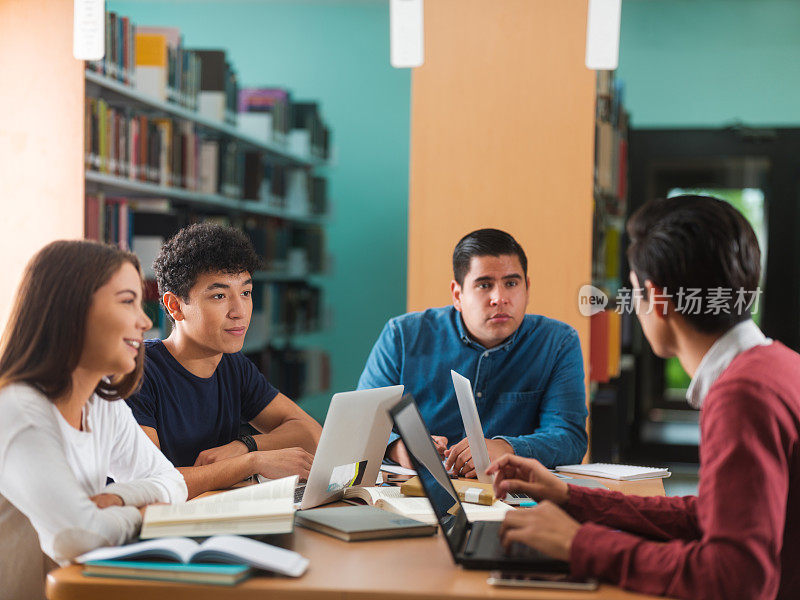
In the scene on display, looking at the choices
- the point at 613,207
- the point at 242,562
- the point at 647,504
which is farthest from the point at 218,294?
the point at 613,207

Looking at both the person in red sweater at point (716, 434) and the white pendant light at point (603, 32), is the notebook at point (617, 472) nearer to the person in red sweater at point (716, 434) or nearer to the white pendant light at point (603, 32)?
the person in red sweater at point (716, 434)

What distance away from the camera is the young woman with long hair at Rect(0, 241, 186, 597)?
1.28 meters

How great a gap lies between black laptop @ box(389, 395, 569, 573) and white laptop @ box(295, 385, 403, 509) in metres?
0.22

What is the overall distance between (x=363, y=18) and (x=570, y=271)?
3.45 m

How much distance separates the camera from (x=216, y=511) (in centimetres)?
134

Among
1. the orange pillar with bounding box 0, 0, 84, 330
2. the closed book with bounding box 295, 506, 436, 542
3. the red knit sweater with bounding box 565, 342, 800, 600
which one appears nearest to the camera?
the red knit sweater with bounding box 565, 342, 800, 600

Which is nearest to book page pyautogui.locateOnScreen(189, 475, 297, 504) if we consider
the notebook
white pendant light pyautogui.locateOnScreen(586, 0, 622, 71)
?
the notebook

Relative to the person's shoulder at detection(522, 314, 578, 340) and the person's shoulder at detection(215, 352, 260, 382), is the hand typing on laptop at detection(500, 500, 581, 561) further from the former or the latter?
the person's shoulder at detection(522, 314, 578, 340)

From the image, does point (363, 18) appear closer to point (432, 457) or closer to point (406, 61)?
point (406, 61)

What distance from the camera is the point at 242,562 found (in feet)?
3.97

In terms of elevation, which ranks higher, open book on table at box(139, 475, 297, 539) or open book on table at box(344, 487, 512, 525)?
open book on table at box(139, 475, 297, 539)

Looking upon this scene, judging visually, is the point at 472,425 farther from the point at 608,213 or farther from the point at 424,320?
the point at 608,213

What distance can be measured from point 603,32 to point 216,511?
1949 millimetres

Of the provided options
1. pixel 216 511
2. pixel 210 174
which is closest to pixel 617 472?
pixel 216 511
